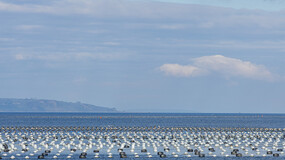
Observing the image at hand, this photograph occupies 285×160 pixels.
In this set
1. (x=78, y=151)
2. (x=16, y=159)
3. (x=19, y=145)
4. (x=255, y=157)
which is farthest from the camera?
(x=19, y=145)

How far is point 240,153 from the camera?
3095 inches

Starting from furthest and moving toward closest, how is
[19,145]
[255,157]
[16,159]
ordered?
[19,145]
[255,157]
[16,159]

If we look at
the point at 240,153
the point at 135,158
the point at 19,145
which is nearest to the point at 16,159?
the point at 135,158

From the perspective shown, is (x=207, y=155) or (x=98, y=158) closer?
(x=98, y=158)

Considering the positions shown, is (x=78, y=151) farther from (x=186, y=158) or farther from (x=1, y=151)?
(x=186, y=158)

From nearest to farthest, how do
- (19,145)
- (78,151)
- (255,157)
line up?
(255,157), (78,151), (19,145)

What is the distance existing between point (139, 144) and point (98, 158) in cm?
2057

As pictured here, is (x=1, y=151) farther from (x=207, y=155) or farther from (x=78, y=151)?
(x=207, y=155)

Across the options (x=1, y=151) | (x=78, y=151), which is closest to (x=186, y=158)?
(x=78, y=151)

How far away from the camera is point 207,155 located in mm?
77750

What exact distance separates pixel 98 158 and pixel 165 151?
1285 centimetres

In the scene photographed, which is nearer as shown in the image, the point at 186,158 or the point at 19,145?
the point at 186,158

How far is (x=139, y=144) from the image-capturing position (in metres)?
92.9

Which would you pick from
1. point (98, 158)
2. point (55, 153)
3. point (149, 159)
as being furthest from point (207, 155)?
point (55, 153)
